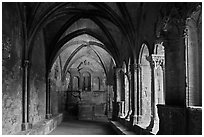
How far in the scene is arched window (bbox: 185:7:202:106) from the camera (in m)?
6.77

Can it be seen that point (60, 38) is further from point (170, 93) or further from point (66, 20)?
point (170, 93)

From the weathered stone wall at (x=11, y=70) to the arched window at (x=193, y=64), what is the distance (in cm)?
512

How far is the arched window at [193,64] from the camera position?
22.2ft

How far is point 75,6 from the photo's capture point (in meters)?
13.5

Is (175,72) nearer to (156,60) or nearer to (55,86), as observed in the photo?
(156,60)

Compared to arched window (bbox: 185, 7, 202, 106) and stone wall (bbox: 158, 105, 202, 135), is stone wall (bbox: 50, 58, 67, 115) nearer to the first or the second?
stone wall (bbox: 158, 105, 202, 135)

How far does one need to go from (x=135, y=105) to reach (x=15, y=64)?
5199 mm

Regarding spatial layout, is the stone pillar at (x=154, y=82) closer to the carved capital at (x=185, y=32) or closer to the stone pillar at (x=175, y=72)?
the stone pillar at (x=175, y=72)

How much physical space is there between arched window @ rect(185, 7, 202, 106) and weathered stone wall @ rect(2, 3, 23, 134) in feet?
16.8

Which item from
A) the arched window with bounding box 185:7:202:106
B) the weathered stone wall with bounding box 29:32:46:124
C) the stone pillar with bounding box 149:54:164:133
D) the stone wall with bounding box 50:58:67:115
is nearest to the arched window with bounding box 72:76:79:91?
the stone wall with bounding box 50:58:67:115

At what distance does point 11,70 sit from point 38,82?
16.3ft

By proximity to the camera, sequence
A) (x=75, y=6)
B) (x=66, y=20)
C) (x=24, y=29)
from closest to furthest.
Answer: (x=24, y=29) < (x=75, y=6) < (x=66, y=20)

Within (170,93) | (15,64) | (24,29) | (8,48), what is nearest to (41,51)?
(24,29)

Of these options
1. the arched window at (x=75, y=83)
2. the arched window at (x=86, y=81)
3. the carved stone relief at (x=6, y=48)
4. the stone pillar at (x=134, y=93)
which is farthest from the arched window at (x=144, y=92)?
the arched window at (x=75, y=83)
